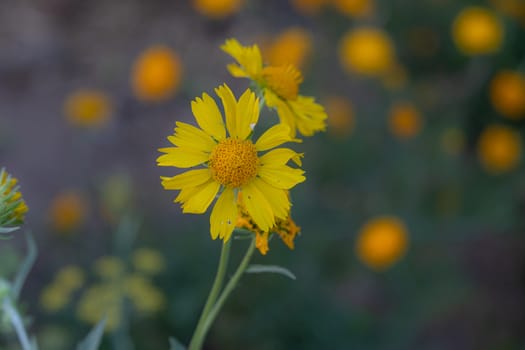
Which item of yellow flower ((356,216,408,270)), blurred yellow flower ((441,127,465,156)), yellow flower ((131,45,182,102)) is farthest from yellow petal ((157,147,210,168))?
blurred yellow flower ((441,127,465,156))

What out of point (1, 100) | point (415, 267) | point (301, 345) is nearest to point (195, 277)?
point (301, 345)

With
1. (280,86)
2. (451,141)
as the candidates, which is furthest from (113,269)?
(451,141)

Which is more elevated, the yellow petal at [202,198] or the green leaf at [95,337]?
the yellow petal at [202,198]

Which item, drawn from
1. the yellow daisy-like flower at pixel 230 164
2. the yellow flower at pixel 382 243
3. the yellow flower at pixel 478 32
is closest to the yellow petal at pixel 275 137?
the yellow daisy-like flower at pixel 230 164

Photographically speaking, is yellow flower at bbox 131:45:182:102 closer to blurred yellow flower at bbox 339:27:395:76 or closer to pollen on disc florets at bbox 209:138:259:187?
blurred yellow flower at bbox 339:27:395:76

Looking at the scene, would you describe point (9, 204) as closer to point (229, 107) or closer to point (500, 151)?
point (229, 107)

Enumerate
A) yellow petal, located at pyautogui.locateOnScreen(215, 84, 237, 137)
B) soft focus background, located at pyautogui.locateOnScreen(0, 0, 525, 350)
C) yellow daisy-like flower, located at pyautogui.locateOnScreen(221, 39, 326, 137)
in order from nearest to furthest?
yellow petal, located at pyautogui.locateOnScreen(215, 84, 237, 137) → yellow daisy-like flower, located at pyautogui.locateOnScreen(221, 39, 326, 137) → soft focus background, located at pyautogui.locateOnScreen(0, 0, 525, 350)

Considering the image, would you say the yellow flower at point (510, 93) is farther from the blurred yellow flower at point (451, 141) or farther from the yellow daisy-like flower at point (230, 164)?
the yellow daisy-like flower at point (230, 164)
